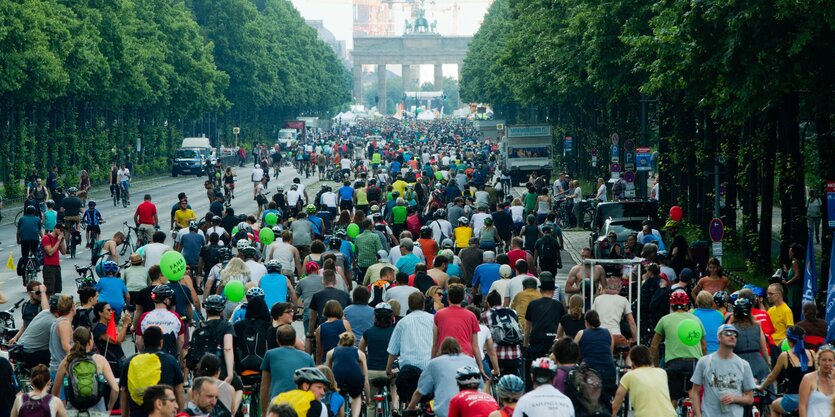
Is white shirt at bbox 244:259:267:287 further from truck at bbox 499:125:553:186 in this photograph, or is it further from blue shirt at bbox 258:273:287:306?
truck at bbox 499:125:553:186

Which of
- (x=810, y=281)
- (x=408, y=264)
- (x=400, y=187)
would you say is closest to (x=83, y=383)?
(x=408, y=264)

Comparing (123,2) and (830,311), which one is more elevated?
(123,2)

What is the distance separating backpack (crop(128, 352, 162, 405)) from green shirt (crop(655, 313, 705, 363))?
15.2 feet

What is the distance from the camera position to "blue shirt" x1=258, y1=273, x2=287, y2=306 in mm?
18078

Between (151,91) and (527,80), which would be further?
(151,91)

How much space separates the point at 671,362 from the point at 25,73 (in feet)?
153

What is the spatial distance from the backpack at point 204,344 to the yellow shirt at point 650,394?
3.82m

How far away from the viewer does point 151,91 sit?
78688 mm

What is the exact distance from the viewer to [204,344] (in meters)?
14.1

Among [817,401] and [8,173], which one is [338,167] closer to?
[8,173]

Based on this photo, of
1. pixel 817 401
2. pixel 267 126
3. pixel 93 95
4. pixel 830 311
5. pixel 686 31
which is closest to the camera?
pixel 817 401

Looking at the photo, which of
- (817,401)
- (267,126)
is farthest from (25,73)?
(267,126)

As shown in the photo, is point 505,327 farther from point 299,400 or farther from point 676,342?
point 299,400

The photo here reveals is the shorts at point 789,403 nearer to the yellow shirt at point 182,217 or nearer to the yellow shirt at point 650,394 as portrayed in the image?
the yellow shirt at point 650,394
